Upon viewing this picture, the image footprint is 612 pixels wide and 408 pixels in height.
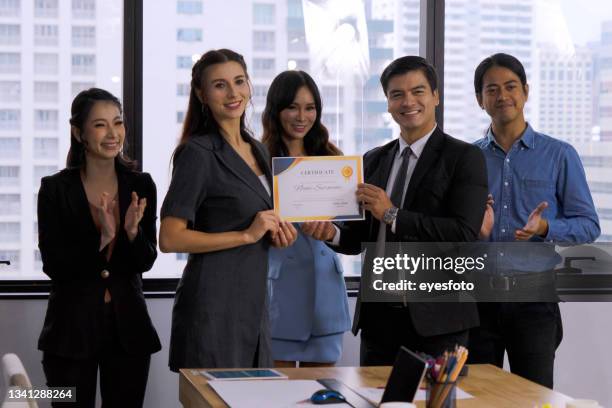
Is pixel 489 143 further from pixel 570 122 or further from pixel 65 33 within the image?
pixel 65 33

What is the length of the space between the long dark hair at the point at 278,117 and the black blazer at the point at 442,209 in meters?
0.70

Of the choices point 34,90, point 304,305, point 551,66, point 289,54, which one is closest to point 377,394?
point 304,305

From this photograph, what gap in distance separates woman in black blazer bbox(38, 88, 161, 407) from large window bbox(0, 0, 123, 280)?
95 centimetres

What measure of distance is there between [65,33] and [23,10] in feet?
0.73

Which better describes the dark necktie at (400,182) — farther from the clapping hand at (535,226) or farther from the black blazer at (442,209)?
the clapping hand at (535,226)

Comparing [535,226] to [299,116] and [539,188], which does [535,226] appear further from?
[299,116]

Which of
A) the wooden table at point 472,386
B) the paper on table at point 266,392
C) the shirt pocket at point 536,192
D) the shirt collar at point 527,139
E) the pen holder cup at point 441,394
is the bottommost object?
the wooden table at point 472,386

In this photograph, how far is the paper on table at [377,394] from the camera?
2121mm

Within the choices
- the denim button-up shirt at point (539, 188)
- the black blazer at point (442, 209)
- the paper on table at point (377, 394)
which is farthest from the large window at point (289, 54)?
the paper on table at point (377, 394)

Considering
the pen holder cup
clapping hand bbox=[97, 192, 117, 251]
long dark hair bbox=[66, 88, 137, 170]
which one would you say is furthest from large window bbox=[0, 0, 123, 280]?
the pen holder cup

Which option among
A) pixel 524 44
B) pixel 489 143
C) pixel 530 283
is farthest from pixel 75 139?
pixel 524 44

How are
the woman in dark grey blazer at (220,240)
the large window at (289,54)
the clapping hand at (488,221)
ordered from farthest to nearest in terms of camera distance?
the large window at (289,54)
the clapping hand at (488,221)
the woman in dark grey blazer at (220,240)

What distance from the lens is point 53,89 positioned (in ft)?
13.8

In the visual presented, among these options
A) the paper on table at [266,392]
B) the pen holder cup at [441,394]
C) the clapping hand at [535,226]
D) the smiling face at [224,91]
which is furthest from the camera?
the clapping hand at [535,226]
